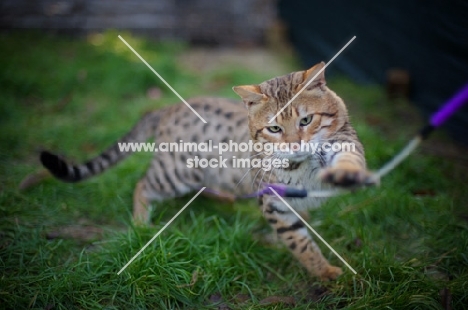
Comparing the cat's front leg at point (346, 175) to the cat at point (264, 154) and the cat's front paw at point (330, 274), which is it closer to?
the cat at point (264, 154)

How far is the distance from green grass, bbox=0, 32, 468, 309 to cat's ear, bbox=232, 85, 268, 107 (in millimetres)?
1120

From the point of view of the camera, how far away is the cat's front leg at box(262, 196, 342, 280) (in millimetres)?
3164

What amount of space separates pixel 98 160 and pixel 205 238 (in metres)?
1.16

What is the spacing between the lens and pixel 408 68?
5.93 metres

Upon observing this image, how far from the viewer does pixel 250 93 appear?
2898 mm

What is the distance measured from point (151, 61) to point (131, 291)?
467 centimetres

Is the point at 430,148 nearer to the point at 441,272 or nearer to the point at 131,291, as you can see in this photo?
the point at 441,272

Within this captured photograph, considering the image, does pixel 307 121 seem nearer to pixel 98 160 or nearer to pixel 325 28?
pixel 98 160

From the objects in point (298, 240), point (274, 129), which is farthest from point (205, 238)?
point (274, 129)

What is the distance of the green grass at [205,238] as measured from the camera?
298cm

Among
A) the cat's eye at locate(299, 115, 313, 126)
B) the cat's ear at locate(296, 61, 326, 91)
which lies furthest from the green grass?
the cat's ear at locate(296, 61, 326, 91)

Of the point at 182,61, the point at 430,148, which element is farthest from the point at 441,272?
the point at 182,61

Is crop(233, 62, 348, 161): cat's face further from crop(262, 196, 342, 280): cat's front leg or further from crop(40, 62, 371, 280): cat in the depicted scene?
crop(262, 196, 342, 280): cat's front leg

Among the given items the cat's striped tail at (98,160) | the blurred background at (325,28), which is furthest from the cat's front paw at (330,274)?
the blurred background at (325,28)
